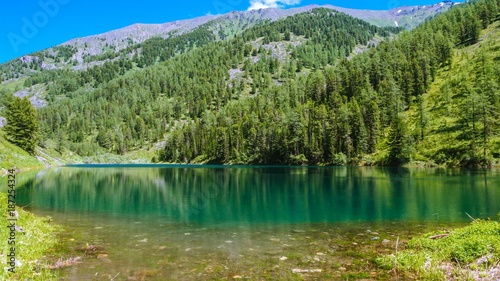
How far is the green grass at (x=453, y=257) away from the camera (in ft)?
39.9

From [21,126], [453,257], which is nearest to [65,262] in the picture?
[453,257]

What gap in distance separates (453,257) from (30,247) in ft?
63.4

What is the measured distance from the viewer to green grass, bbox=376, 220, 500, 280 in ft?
39.9

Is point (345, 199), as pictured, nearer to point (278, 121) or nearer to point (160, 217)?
point (160, 217)

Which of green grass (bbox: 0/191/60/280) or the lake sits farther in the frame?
the lake

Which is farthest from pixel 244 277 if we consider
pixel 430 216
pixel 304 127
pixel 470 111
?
pixel 304 127

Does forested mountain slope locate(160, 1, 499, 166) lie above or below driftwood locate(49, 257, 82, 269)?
above

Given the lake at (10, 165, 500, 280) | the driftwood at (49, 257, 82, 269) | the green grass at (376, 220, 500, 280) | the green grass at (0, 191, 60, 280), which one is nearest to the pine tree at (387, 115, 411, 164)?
the lake at (10, 165, 500, 280)

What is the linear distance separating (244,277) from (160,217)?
56.2 ft

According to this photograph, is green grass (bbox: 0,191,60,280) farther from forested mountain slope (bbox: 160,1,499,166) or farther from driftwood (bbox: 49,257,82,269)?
forested mountain slope (bbox: 160,1,499,166)

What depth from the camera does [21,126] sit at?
9656cm

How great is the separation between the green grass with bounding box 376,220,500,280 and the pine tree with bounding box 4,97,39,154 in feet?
359

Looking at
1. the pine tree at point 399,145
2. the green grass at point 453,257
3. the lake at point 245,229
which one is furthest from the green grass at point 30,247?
the pine tree at point 399,145

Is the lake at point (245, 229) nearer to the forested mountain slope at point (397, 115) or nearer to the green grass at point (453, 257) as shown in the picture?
the green grass at point (453, 257)
